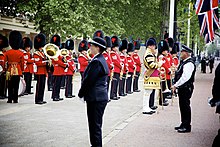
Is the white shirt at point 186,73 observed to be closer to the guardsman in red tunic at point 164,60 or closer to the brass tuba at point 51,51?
the guardsman in red tunic at point 164,60

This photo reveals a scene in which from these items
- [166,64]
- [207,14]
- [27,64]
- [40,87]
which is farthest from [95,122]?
[207,14]

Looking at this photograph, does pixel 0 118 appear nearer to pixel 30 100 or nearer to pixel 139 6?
pixel 30 100

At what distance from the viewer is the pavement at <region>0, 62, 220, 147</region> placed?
6917 millimetres

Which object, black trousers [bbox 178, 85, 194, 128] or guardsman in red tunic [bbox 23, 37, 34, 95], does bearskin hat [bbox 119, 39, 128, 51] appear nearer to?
guardsman in red tunic [bbox 23, 37, 34, 95]

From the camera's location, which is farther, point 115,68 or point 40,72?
point 115,68

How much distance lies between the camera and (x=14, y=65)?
434 inches

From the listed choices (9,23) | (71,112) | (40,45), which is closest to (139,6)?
(9,23)

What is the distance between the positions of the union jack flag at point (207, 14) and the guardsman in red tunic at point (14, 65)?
20.0ft

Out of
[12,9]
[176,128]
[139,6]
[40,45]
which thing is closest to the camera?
[176,128]

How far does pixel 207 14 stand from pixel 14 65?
27.1 ft

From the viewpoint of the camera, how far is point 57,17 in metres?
21.5

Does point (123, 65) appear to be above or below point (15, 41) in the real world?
below

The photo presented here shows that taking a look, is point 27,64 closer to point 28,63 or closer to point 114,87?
point 28,63

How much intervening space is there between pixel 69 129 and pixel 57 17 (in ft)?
47.5
